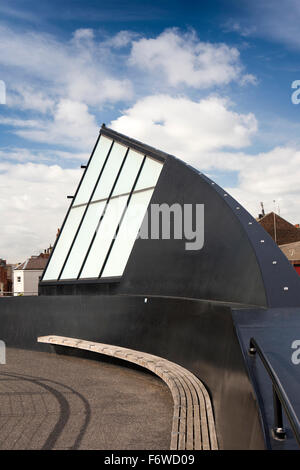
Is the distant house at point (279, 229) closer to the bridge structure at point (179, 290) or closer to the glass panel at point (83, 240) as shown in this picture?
the bridge structure at point (179, 290)

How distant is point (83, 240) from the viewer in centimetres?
1333

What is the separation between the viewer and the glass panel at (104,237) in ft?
39.9

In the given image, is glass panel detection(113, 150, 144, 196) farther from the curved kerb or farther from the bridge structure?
the curved kerb

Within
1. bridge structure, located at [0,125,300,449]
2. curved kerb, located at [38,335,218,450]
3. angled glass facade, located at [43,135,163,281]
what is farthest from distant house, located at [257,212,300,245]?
curved kerb, located at [38,335,218,450]

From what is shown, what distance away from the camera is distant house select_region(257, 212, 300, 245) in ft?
174

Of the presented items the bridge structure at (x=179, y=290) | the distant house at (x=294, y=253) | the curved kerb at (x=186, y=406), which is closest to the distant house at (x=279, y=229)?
the distant house at (x=294, y=253)

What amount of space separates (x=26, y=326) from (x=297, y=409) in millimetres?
11487

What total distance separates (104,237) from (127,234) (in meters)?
1.14

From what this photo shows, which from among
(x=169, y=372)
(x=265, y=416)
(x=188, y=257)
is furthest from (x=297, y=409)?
(x=188, y=257)

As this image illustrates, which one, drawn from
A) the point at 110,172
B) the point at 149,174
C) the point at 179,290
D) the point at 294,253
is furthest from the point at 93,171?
the point at 294,253
